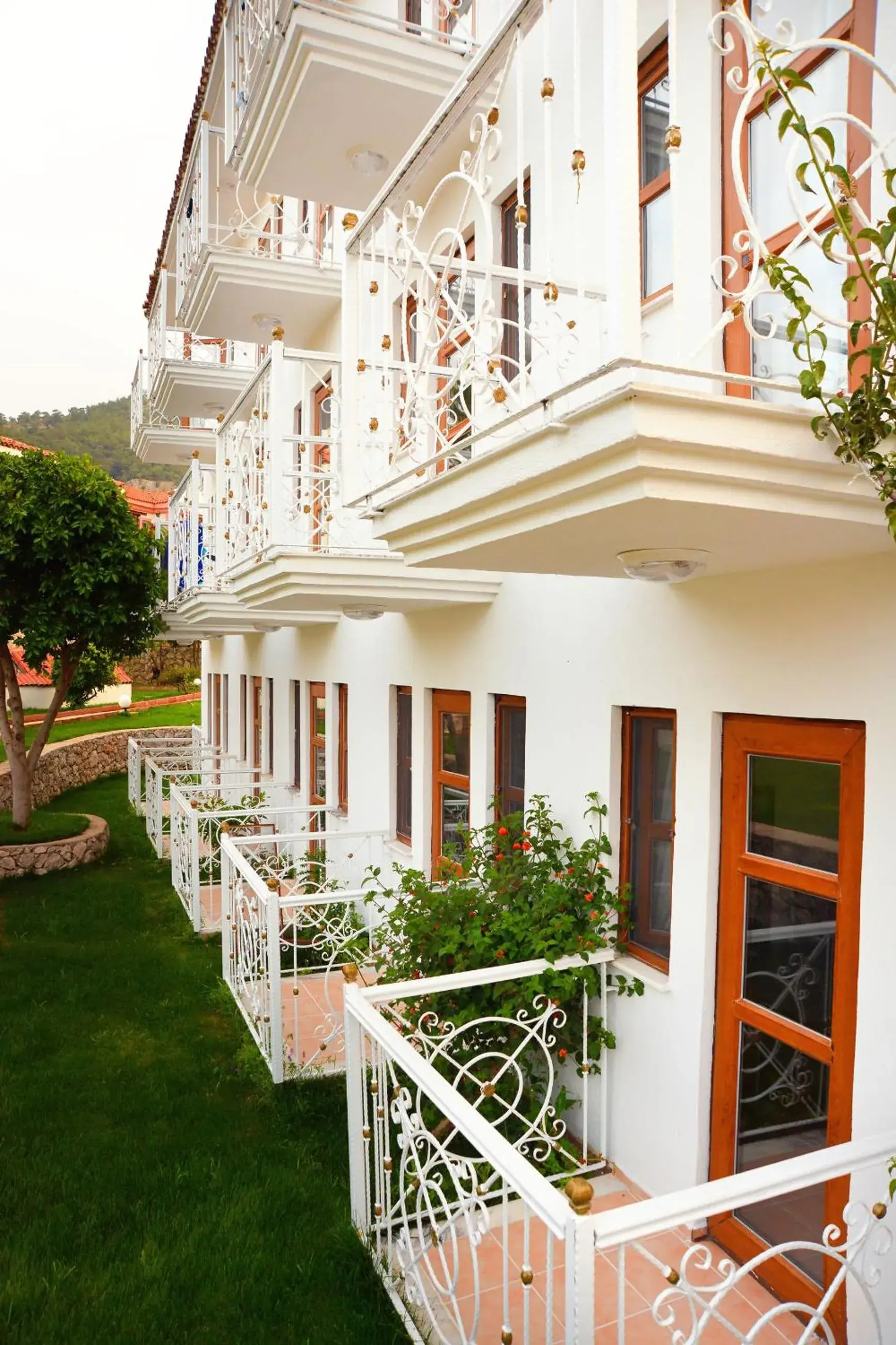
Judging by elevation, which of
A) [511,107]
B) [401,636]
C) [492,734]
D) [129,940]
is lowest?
[129,940]

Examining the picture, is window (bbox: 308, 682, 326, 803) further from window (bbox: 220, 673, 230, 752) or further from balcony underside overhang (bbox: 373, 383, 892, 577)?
balcony underside overhang (bbox: 373, 383, 892, 577)

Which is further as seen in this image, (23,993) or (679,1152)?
(23,993)

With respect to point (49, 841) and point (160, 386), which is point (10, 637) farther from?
point (160, 386)

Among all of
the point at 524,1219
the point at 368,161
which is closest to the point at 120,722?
the point at 368,161

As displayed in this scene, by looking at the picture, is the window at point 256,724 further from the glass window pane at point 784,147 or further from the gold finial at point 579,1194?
the gold finial at point 579,1194

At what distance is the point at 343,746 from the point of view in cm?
958

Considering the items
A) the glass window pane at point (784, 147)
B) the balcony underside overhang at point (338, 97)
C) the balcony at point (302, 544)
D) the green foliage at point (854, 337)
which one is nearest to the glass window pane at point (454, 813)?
the balcony at point (302, 544)

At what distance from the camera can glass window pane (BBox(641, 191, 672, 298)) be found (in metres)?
3.90

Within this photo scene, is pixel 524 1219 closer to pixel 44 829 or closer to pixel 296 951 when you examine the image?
pixel 296 951

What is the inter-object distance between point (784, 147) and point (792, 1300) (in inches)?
174

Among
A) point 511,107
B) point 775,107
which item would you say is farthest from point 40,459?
point 775,107

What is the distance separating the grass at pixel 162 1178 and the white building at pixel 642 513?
4.95 feet

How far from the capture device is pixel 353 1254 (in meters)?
3.72

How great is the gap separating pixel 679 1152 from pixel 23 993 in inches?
222
